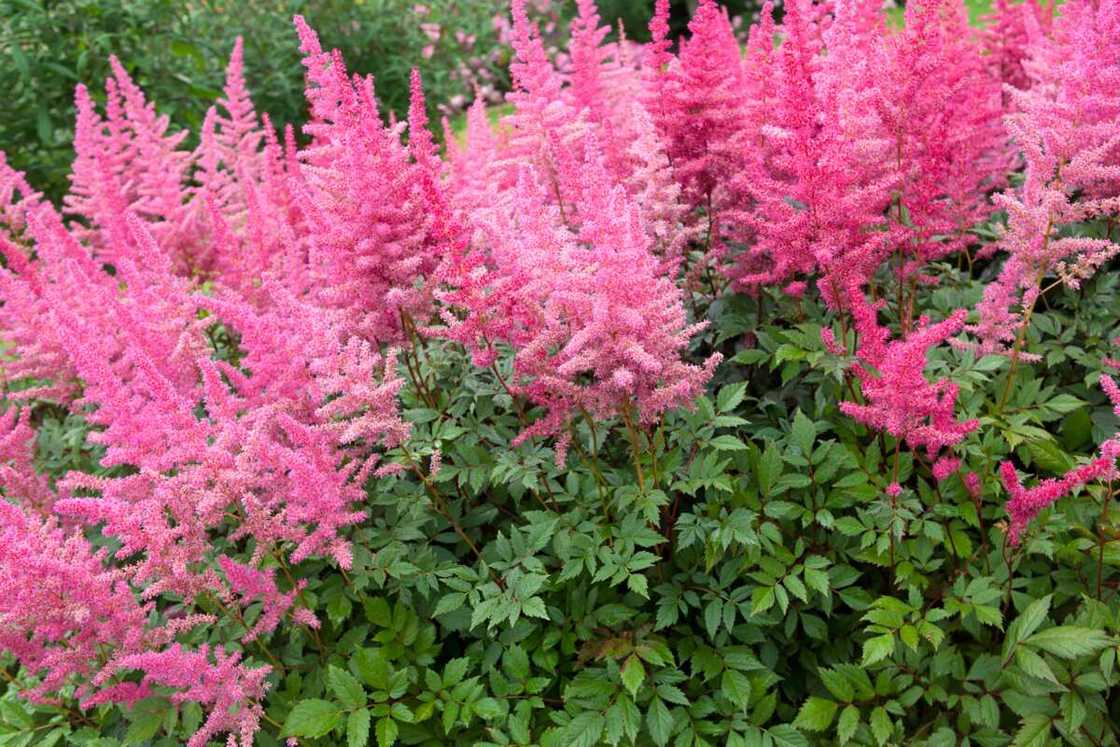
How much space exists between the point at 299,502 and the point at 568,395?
0.86 m

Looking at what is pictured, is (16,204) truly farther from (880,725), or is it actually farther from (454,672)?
(880,725)

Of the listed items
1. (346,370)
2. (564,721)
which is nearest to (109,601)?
(346,370)

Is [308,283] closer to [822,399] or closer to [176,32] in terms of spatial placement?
[822,399]

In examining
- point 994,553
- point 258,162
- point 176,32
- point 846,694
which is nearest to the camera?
point 846,694

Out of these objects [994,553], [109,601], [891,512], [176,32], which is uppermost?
[176,32]

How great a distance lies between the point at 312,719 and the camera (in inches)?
96.8

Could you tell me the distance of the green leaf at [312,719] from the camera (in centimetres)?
242

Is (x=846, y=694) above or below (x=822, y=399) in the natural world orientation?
below

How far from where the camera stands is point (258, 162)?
4996 millimetres

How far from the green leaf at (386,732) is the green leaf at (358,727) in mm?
37

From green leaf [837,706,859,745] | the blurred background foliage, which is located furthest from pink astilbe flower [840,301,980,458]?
the blurred background foliage

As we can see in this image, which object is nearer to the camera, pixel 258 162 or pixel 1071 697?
pixel 1071 697

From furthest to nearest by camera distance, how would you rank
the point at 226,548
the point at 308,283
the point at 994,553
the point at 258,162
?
the point at 258,162 < the point at 308,283 < the point at 226,548 < the point at 994,553

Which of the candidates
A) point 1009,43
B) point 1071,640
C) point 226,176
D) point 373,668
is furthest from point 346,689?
point 1009,43
